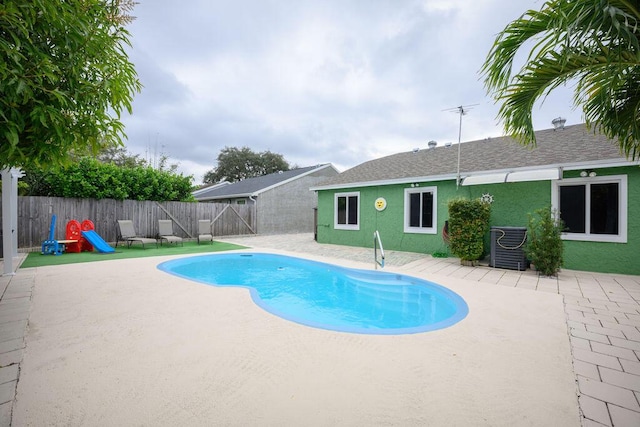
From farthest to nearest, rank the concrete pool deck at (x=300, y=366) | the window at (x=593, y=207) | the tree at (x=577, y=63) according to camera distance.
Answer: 1. the window at (x=593, y=207)
2. the tree at (x=577, y=63)
3. the concrete pool deck at (x=300, y=366)

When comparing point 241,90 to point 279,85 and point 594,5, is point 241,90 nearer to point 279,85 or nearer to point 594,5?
point 279,85

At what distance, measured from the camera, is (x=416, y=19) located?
8672 mm

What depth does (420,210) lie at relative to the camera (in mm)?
10758

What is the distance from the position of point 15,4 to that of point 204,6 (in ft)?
27.5

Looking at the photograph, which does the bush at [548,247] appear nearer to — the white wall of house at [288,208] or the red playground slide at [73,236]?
the red playground slide at [73,236]

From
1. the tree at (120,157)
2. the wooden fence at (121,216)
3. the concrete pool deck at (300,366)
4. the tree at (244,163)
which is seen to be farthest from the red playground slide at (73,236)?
the tree at (244,163)

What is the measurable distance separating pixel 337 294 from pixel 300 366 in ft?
13.2

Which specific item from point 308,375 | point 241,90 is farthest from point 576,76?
point 241,90

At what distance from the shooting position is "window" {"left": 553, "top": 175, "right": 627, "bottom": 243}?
699 cm

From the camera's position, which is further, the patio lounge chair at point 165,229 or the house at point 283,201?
the house at point 283,201

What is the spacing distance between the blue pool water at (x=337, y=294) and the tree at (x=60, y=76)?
328cm

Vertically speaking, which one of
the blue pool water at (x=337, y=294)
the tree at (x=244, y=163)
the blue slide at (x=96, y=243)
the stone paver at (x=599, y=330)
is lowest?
the blue pool water at (x=337, y=294)

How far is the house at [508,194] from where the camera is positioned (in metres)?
7.05

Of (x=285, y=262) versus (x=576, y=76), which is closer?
(x=576, y=76)
